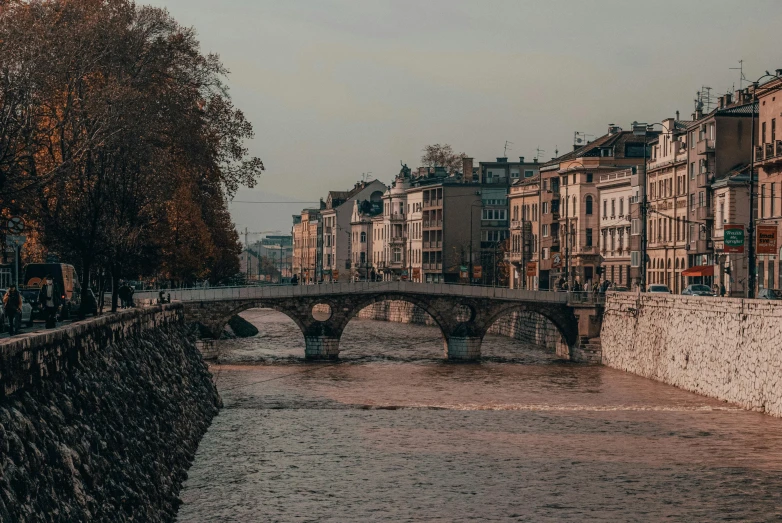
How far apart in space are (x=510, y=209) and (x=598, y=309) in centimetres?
5309

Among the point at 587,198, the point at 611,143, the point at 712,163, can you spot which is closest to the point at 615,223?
the point at 587,198

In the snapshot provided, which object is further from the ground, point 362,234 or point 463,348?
point 362,234

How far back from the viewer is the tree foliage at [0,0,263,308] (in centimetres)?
4219

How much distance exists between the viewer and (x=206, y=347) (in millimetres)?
81438

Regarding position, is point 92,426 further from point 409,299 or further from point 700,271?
point 409,299

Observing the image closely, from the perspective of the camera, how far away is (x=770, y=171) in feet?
231

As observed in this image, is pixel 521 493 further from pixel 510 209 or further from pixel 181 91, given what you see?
pixel 510 209

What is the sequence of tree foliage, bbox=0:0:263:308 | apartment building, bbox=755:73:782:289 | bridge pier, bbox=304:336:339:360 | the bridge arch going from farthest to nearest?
the bridge arch
bridge pier, bbox=304:336:339:360
apartment building, bbox=755:73:782:289
tree foliage, bbox=0:0:263:308

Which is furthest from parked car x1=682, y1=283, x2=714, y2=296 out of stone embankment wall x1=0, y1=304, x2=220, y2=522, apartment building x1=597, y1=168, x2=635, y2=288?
stone embankment wall x1=0, y1=304, x2=220, y2=522

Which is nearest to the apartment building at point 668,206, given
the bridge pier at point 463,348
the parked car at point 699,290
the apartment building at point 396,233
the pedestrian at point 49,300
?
the parked car at point 699,290

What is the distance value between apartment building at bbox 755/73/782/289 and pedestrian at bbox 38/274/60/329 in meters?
38.1

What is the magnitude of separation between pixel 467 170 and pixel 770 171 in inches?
3449

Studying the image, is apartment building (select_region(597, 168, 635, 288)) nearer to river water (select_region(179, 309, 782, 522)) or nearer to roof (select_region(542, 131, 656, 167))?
roof (select_region(542, 131, 656, 167))

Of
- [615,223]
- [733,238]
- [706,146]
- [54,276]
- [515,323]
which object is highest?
[706,146]
